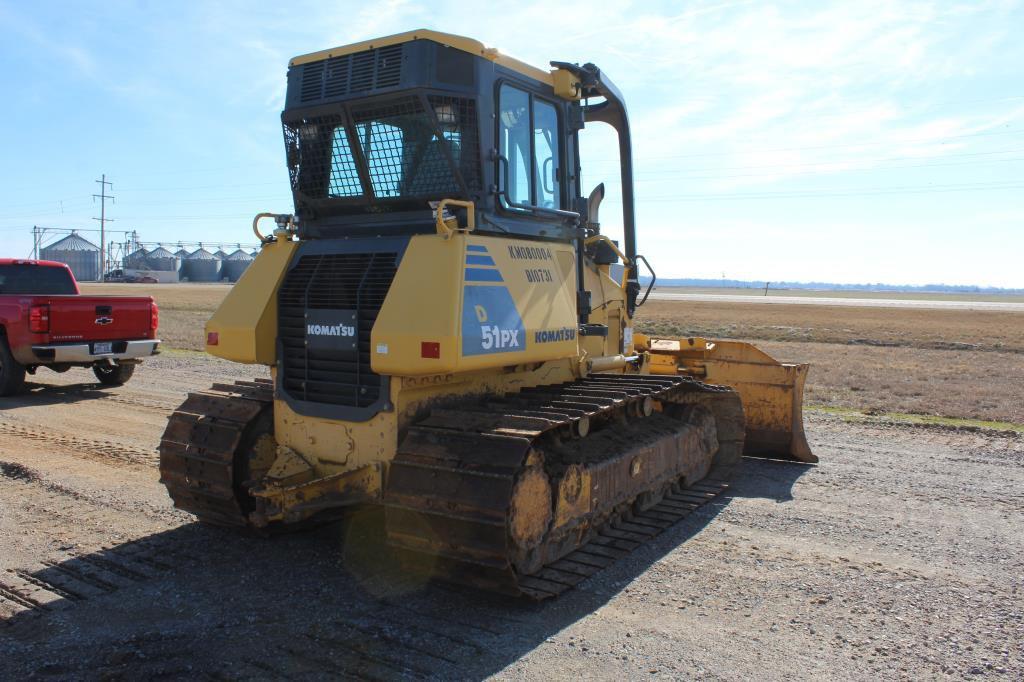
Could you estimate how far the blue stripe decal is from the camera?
5.19m

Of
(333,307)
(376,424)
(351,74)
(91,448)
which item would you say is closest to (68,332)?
(91,448)

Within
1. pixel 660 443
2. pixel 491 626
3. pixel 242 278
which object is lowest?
pixel 491 626

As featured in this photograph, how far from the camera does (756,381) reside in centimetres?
898

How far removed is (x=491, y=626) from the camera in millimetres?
4656

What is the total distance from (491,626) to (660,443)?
2.56m

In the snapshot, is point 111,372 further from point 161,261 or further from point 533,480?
point 161,261

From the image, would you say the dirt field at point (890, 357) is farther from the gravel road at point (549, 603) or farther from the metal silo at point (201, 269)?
the metal silo at point (201, 269)

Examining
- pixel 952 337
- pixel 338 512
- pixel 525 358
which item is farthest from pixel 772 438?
pixel 952 337

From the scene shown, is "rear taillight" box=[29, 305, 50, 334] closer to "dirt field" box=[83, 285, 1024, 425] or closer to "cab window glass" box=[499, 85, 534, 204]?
"dirt field" box=[83, 285, 1024, 425]

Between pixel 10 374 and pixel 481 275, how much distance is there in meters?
10.5

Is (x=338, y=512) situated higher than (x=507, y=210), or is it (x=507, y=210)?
(x=507, y=210)

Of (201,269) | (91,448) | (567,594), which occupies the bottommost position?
(567,594)

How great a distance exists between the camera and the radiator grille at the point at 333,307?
5.47 metres

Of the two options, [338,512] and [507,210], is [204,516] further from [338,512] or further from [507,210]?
[507,210]
